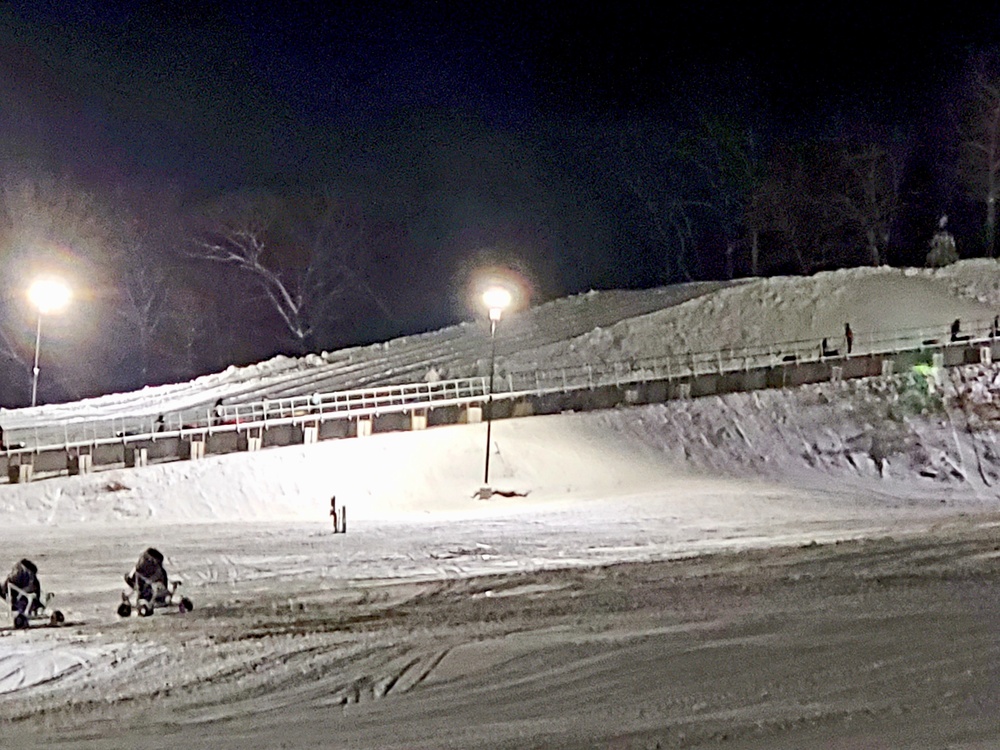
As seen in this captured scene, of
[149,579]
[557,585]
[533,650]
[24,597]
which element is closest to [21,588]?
[24,597]

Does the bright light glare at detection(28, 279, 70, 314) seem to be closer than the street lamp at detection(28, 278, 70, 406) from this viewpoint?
No

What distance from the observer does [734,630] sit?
13.3m

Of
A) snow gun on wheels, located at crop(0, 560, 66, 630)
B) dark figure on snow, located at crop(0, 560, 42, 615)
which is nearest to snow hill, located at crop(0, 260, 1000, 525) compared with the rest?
snow gun on wheels, located at crop(0, 560, 66, 630)

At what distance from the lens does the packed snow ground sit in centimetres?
1042

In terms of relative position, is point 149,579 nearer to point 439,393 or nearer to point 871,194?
point 439,393

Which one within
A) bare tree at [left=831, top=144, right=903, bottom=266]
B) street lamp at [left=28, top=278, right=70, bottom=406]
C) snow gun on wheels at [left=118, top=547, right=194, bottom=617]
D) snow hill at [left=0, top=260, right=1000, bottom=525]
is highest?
bare tree at [left=831, top=144, right=903, bottom=266]

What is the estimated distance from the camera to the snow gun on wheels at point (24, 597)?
15695mm

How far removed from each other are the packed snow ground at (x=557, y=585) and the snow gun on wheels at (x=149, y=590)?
2.07ft

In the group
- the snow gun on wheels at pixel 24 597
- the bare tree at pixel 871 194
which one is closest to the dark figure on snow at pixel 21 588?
the snow gun on wheels at pixel 24 597

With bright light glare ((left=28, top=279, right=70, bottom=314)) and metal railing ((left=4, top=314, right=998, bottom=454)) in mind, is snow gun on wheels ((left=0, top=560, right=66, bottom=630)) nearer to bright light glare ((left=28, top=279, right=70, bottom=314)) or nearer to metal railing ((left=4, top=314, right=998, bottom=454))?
metal railing ((left=4, top=314, right=998, bottom=454))

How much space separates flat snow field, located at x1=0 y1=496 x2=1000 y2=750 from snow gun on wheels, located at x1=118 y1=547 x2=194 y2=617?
0.23 m

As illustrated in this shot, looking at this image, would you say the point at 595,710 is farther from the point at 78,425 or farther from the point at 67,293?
the point at 67,293

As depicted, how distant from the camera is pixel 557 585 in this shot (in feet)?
58.9

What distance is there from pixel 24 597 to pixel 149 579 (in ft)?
5.44
